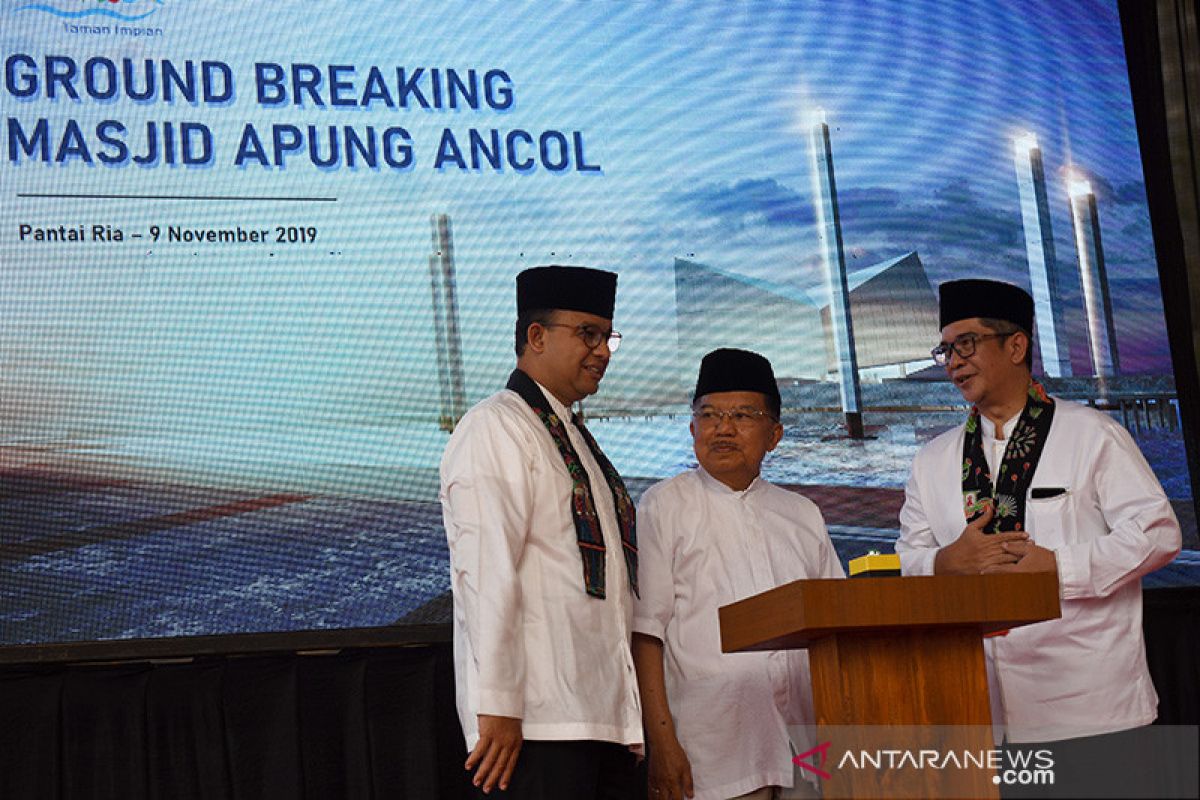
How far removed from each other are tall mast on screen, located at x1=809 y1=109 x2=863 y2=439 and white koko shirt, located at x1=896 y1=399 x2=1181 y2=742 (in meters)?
0.93

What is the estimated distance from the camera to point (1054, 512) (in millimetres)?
3240

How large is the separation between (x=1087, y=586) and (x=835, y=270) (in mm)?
1500

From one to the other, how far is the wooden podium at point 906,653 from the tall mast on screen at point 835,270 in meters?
1.90

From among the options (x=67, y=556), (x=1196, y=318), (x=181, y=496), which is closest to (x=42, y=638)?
(x=67, y=556)

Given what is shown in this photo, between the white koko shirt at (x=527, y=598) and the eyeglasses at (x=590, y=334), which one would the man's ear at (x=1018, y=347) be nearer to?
the eyeglasses at (x=590, y=334)

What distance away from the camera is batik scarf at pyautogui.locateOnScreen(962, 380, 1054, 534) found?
3281 mm

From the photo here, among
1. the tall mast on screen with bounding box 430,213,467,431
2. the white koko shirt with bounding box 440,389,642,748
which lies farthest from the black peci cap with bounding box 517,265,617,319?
the tall mast on screen with bounding box 430,213,467,431

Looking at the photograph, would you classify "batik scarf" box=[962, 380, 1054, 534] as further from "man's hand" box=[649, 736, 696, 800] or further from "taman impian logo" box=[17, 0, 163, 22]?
"taman impian logo" box=[17, 0, 163, 22]

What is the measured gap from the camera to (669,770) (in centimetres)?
299

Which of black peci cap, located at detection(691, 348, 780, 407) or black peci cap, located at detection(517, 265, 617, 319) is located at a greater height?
black peci cap, located at detection(517, 265, 617, 319)

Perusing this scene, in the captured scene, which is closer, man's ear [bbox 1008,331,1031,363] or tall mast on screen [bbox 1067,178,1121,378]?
man's ear [bbox 1008,331,1031,363]

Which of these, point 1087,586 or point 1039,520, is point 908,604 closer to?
point 1087,586

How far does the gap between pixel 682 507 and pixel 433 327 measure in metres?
1.03

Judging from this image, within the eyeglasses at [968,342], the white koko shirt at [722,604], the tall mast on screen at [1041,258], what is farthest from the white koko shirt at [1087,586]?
the tall mast on screen at [1041,258]
